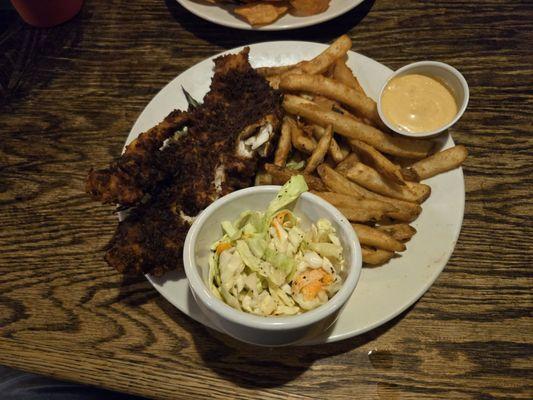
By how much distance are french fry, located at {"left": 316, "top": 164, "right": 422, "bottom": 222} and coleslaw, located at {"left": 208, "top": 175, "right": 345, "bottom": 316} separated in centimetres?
20

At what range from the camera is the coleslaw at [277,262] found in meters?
1.23

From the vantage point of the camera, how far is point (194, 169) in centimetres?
158

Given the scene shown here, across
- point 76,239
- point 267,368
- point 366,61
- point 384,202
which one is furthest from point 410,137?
point 76,239

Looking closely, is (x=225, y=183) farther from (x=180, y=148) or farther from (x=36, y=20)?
(x=36, y=20)

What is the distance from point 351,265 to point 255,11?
1.47 meters

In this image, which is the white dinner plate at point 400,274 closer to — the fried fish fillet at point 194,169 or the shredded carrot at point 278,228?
the fried fish fillet at point 194,169

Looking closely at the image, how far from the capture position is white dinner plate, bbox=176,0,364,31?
7.12 ft

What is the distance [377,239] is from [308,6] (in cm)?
132

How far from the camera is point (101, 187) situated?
1.45m

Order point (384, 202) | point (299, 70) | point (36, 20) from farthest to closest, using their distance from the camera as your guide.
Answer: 1. point (36, 20)
2. point (299, 70)
3. point (384, 202)

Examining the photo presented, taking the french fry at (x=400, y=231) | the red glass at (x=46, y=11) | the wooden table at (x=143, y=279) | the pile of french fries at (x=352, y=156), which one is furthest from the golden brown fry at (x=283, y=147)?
the red glass at (x=46, y=11)

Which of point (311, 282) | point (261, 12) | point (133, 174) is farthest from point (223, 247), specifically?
point (261, 12)

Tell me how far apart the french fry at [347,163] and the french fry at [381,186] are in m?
0.02

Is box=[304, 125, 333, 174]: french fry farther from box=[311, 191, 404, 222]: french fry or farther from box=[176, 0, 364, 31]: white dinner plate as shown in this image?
box=[176, 0, 364, 31]: white dinner plate
